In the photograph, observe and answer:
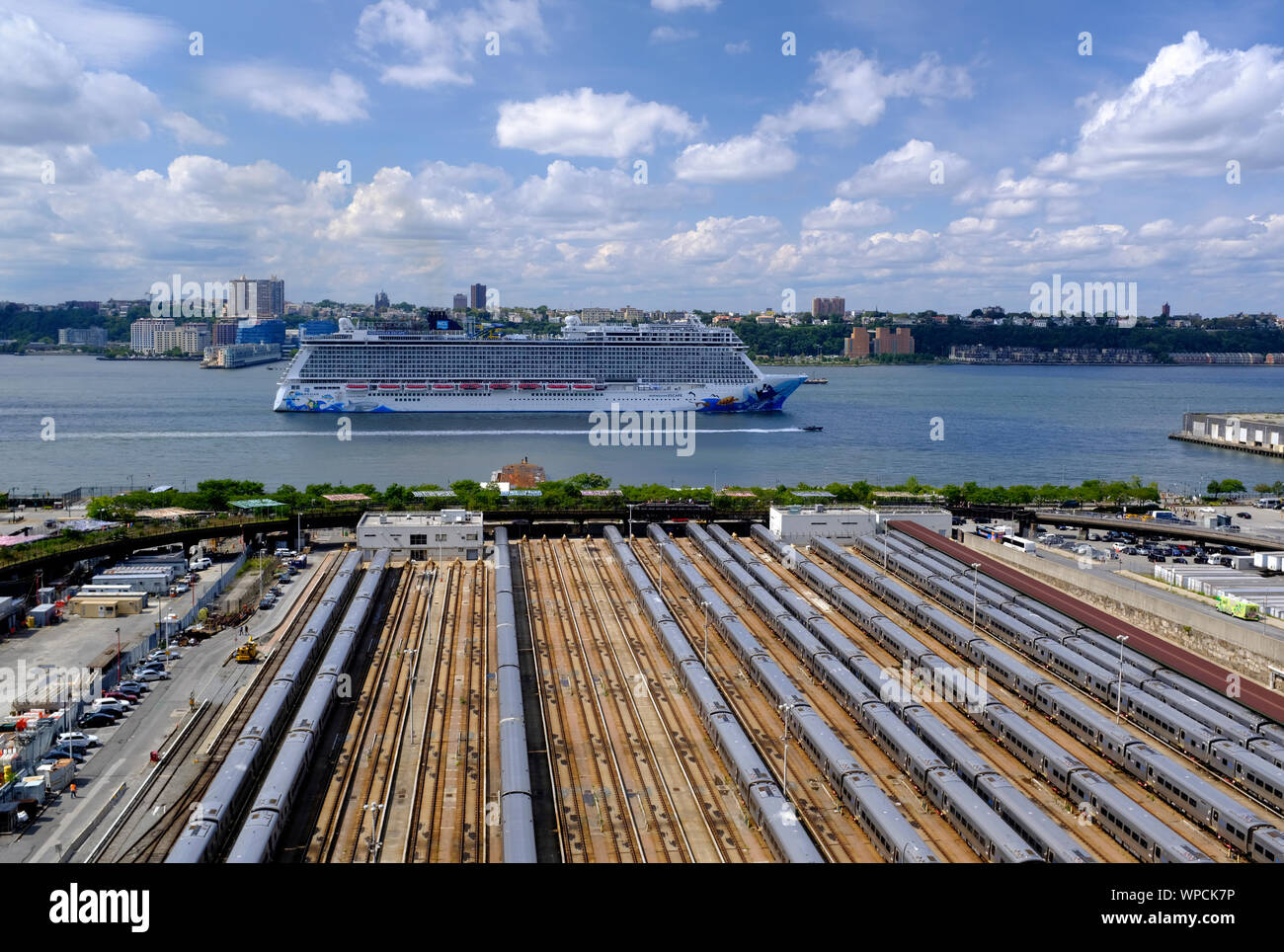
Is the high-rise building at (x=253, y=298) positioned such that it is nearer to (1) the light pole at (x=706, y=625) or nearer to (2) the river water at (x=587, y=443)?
(2) the river water at (x=587, y=443)

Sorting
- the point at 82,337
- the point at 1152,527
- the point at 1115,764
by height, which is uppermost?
the point at 82,337

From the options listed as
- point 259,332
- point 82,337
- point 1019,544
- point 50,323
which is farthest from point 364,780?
point 50,323

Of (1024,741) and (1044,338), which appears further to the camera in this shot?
(1044,338)

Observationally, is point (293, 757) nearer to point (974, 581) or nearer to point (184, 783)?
point (184, 783)
